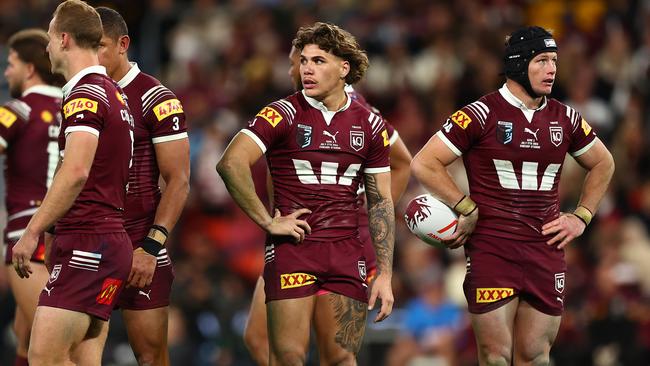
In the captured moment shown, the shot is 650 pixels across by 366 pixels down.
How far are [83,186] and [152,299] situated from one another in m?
1.40

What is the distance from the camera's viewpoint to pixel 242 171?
8273mm

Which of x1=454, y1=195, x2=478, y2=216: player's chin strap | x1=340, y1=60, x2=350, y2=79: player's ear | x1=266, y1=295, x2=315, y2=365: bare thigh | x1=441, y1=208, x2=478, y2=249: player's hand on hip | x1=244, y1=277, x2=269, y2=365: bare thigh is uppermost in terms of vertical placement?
x1=340, y1=60, x2=350, y2=79: player's ear

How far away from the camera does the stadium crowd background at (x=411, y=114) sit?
45.4 feet

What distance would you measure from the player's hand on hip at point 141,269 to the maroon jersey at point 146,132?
1.17ft

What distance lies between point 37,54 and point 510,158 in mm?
3739

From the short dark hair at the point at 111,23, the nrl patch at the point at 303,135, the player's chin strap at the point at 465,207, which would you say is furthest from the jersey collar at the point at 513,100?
the short dark hair at the point at 111,23

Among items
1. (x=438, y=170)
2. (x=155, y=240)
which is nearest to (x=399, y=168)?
(x=438, y=170)

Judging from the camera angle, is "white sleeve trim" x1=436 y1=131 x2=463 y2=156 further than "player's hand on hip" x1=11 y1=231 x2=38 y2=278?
Yes

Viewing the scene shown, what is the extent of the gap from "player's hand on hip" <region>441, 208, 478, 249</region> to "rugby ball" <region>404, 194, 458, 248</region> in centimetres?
4

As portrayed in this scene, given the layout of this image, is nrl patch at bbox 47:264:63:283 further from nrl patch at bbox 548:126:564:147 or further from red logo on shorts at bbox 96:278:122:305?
nrl patch at bbox 548:126:564:147

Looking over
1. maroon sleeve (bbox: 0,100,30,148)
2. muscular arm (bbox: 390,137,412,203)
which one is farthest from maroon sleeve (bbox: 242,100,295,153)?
maroon sleeve (bbox: 0,100,30,148)

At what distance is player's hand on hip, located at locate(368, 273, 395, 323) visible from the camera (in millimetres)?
8359

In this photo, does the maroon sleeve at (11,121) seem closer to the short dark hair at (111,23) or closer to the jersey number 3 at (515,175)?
the short dark hair at (111,23)

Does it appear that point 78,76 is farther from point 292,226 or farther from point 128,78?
point 292,226
